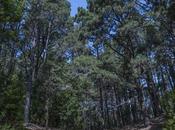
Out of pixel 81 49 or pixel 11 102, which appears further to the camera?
pixel 81 49

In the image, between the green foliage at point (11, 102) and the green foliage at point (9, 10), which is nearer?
the green foliage at point (9, 10)

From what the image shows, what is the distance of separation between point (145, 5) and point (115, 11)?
4.32 metres

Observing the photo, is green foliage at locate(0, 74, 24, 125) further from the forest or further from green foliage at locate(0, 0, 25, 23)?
green foliage at locate(0, 0, 25, 23)

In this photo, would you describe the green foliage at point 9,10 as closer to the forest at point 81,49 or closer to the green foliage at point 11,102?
the forest at point 81,49

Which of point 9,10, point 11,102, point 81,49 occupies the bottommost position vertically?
point 11,102

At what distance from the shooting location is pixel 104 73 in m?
27.0

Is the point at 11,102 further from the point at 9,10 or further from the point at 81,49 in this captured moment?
the point at 81,49

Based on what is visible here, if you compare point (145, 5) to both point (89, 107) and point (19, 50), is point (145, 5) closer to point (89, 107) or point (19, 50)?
point (19, 50)

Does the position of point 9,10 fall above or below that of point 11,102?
above

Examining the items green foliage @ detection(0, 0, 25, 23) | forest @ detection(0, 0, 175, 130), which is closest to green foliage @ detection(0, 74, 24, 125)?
forest @ detection(0, 0, 175, 130)

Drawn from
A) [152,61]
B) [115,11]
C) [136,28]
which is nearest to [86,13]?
[115,11]

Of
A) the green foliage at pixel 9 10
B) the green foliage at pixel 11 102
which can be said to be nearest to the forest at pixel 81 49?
the green foliage at pixel 11 102

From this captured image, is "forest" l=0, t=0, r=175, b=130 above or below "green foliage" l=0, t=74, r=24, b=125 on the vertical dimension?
above

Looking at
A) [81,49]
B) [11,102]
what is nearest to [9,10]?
[11,102]
